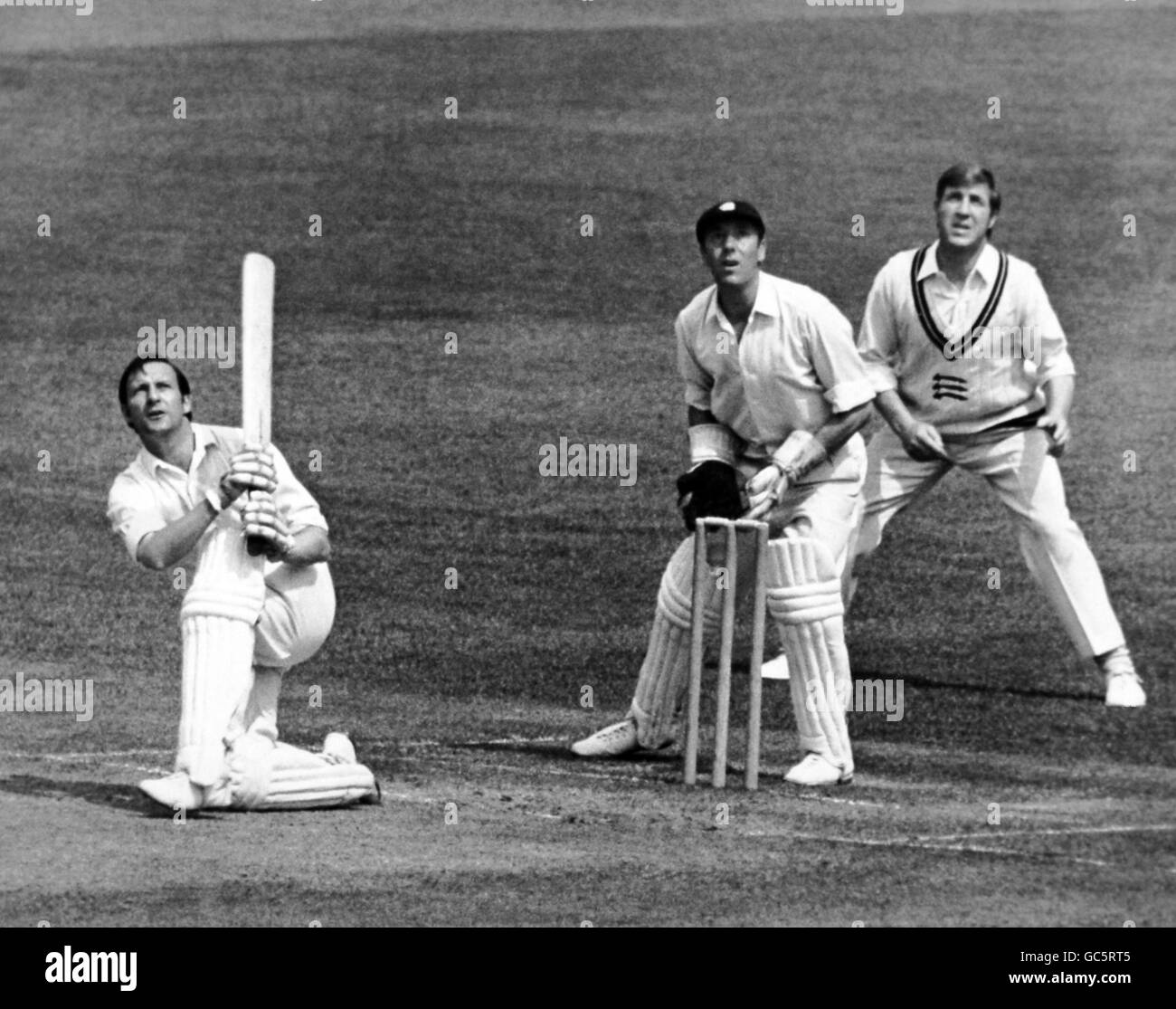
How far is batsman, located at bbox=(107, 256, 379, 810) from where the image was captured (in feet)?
31.2

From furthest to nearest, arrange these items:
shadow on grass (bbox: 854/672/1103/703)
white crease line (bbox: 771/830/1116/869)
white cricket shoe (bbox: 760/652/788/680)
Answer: white cricket shoe (bbox: 760/652/788/680) < shadow on grass (bbox: 854/672/1103/703) < white crease line (bbox: 771/830/1116/869)

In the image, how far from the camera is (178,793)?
9.56 m

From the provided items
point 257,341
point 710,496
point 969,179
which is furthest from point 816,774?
point 969,179

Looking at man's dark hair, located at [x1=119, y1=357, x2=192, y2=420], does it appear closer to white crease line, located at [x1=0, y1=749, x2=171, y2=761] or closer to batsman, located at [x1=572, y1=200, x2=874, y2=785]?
white crease line, located at [x1=0, y1=749, x2=171, y2=761]

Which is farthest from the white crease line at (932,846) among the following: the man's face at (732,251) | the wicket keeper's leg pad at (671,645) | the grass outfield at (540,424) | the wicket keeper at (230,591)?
the man's face at (732,251)

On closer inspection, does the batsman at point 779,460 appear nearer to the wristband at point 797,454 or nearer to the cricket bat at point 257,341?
the wristband at point 797,454

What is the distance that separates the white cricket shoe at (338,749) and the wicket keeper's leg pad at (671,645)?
1.03 metres

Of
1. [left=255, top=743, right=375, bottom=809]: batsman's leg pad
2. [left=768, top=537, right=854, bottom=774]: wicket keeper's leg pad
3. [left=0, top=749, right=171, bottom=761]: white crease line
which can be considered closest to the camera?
[left=255, top=743, right=375, bottom=809]: batsman's leg pad

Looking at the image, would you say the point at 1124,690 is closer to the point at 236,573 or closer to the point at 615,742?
the point at 615,742

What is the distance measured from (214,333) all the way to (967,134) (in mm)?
4628

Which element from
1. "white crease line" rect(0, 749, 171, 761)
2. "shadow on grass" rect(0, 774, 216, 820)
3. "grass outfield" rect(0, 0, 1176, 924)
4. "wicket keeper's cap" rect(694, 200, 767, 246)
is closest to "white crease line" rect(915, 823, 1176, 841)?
"grass outfield" rect(0, 0, 1176, 924)

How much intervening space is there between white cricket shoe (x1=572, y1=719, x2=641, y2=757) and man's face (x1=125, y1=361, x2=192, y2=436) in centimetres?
188

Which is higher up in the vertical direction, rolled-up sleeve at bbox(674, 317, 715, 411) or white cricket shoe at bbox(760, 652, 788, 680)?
rolled-up sleeve at bbox(674, 317, 715, 411)

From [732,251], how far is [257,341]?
156 cm
